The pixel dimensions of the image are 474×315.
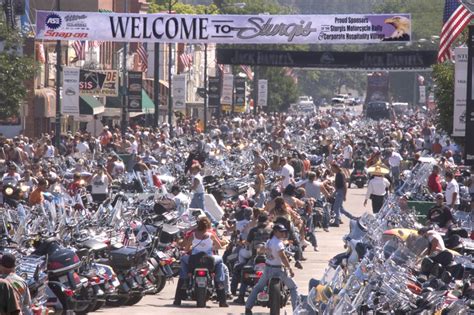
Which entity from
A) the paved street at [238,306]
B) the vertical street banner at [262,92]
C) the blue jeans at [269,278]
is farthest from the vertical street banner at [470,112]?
the vertical street banner at [262,92]

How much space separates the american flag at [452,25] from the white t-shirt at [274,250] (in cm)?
1172

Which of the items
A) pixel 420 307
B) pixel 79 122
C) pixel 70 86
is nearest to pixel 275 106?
pixel 79 122

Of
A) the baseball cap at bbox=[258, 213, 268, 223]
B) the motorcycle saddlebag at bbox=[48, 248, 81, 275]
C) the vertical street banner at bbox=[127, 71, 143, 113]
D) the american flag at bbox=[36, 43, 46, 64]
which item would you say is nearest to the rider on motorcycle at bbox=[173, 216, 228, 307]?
the baseball cap at bbox=[258, 213, 268, 223]

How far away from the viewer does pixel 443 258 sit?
748 inches

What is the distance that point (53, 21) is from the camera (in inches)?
1829

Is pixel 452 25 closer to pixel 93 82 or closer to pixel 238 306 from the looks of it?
pixel 238 306

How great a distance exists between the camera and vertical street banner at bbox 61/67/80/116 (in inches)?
1853

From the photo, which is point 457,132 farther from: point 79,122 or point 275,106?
point 275,106

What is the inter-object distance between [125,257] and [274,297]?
8.93ft

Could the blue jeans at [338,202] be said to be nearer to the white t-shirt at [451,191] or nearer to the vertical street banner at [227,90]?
the white t-shirt at [451,191]

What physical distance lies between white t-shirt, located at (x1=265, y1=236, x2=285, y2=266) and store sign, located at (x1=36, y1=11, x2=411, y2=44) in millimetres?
27287

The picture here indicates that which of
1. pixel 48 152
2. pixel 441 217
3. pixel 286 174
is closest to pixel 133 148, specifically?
pixel 48 152

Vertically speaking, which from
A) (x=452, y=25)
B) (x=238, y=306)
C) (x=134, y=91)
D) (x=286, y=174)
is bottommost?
(x=238, y=306)

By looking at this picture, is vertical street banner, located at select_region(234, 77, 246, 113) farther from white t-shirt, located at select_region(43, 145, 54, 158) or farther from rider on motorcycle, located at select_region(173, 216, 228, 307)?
rider on motorcycle, located at select_region(173, 216, 228, 307)
